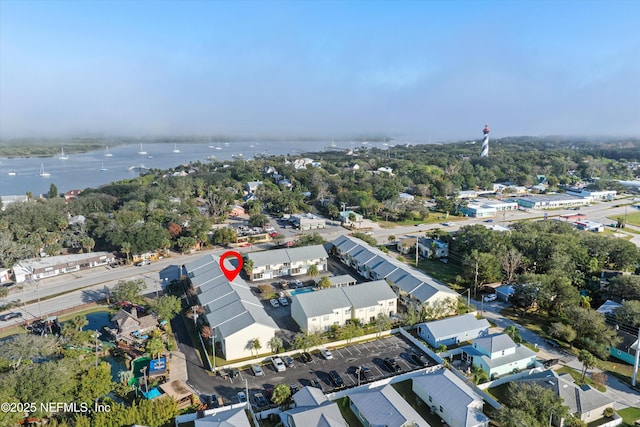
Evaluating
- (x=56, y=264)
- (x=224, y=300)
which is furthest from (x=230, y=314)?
(x=56, y=264)

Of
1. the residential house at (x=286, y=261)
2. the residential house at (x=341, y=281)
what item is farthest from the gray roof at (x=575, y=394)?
the residential house at (x=286, y=261)

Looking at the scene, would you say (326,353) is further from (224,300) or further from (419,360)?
(224,300)

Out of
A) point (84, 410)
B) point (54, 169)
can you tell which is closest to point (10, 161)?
point (54, 169)

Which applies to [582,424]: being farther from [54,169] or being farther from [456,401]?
[54,169]

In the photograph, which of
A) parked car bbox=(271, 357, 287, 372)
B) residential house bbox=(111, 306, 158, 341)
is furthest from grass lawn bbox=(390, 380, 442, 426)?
residential house bbox=(111, 306, 158, 341)

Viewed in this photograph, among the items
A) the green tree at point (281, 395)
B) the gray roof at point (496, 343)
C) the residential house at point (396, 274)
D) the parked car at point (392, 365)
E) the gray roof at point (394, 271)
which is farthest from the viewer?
the gray roof at point (394, 271)

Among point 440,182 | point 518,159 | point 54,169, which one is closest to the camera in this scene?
point 440,182

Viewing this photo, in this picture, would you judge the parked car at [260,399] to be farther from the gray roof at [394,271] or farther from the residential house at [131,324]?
the gray roof at [394,271]
